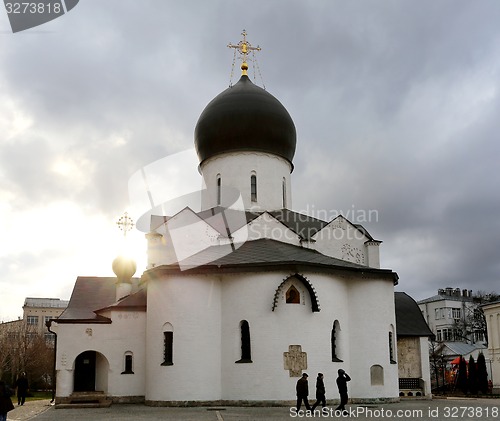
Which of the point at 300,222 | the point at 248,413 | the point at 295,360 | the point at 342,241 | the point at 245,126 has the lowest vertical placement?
the point at 248,413

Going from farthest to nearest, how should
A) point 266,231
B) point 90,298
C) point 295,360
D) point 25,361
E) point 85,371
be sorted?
1. point 25,361
2. point 90,298
3. point 85,371
4. point 266,231
5. point 295,360

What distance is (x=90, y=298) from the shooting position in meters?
24.9

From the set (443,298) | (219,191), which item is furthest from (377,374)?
(443,298)

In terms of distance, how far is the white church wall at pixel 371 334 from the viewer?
20009 millimetres

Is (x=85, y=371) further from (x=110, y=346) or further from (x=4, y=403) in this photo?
(x=4, y=403)

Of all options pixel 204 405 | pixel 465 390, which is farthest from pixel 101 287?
pixel 465 390

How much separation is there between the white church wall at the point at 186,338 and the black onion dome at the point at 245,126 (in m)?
7.02

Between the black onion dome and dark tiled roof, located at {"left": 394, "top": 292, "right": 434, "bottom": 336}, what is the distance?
781 centimetres

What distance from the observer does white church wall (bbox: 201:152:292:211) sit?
24.6m

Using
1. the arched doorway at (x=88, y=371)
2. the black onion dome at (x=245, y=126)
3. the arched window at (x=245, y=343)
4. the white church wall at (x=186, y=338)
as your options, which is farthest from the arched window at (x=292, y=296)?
the arched doorway at (x=88, y=371)

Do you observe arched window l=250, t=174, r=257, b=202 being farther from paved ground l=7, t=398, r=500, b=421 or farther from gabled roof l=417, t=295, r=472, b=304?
gabled roof l=417, t=295, r=472, b=304

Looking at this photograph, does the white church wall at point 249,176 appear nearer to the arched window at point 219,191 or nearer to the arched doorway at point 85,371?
the arched window at point 219,191

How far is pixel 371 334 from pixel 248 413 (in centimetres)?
608

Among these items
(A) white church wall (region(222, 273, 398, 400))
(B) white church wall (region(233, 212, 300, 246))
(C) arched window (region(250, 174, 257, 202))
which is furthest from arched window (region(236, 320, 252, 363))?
(C) arched window (region(250, 174, 257, 202))
